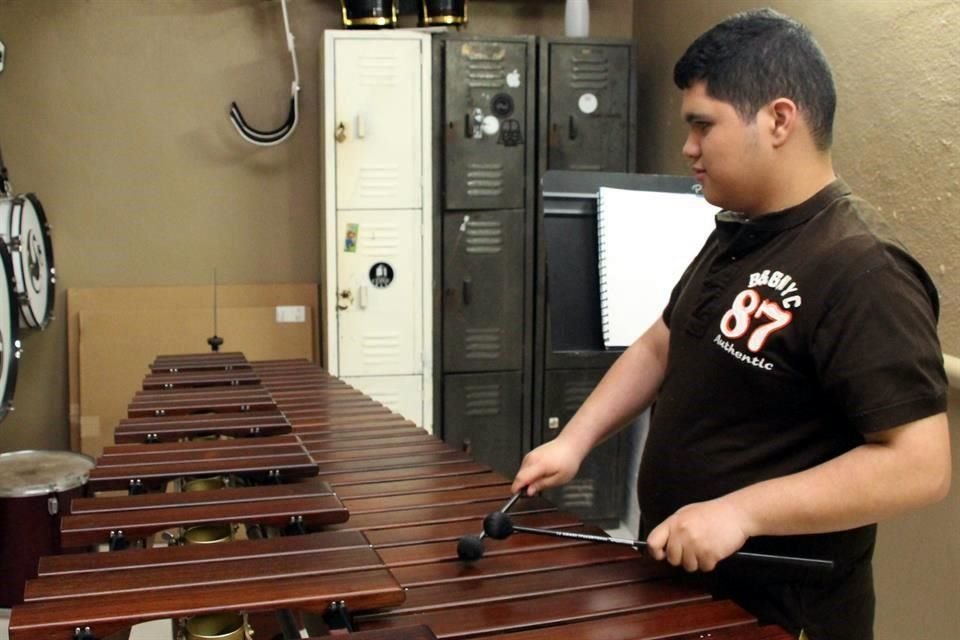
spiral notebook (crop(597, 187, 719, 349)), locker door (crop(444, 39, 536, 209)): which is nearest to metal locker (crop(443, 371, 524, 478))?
locker door (crop(444, 39, 536, 209))

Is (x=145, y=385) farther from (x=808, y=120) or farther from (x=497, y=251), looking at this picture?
(x=808, y=120)

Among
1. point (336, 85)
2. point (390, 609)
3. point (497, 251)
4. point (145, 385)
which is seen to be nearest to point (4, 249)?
point (145, 385)

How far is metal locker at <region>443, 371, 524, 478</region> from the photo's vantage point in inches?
162

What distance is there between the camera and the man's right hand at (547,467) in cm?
168

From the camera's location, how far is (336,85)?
3.91m

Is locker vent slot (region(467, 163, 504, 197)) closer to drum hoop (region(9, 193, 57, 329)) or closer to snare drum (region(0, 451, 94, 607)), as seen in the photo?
drum hoop (region(9, 193, 57, 329))

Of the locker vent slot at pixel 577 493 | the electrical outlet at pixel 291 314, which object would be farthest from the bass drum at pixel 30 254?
the locker vent slot at pixel 577 493

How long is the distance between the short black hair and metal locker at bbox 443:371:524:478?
2778 millimetres

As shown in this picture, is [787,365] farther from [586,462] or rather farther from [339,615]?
[586,462]

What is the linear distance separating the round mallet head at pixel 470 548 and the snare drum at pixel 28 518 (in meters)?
2.17

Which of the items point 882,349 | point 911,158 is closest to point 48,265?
point 911,158

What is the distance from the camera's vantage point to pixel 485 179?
404 cm

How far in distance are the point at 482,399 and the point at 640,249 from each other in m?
1.57

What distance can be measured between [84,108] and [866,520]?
3.85 m
